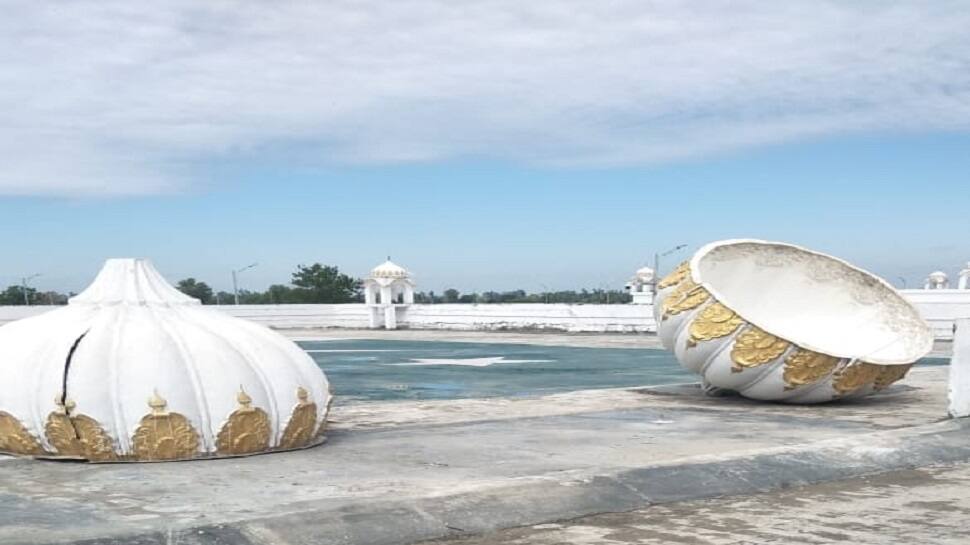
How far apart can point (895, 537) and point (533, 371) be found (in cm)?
1520

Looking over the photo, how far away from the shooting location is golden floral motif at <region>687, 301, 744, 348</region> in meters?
14.2

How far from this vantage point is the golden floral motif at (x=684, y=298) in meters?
14.6

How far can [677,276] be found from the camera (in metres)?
15.5

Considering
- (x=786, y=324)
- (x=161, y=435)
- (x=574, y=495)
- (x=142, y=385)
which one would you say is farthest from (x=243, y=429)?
(x=786, y=324)

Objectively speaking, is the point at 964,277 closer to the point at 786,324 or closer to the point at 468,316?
the point at 468,316

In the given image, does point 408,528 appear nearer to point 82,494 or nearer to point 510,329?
point 82,494

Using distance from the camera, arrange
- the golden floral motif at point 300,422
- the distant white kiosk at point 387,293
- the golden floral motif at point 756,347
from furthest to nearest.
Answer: the distant white kiosk at point 387,293
the golden floral motif at point 756,347
the golden floral motif at point 300,422

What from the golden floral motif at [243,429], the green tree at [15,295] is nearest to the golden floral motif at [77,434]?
the golden floral motif at [243,429]

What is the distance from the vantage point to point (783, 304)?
17453 mm

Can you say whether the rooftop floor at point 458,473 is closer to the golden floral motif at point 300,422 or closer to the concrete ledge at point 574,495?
the concrete ledge at point 574,495

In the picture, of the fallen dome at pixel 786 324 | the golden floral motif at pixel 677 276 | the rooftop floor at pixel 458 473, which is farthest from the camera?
the golden floral motif at pixel 677 276

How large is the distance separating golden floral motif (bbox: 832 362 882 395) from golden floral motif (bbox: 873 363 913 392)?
9cm

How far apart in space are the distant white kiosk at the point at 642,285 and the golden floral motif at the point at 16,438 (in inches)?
1312

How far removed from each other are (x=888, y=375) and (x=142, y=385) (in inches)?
360
